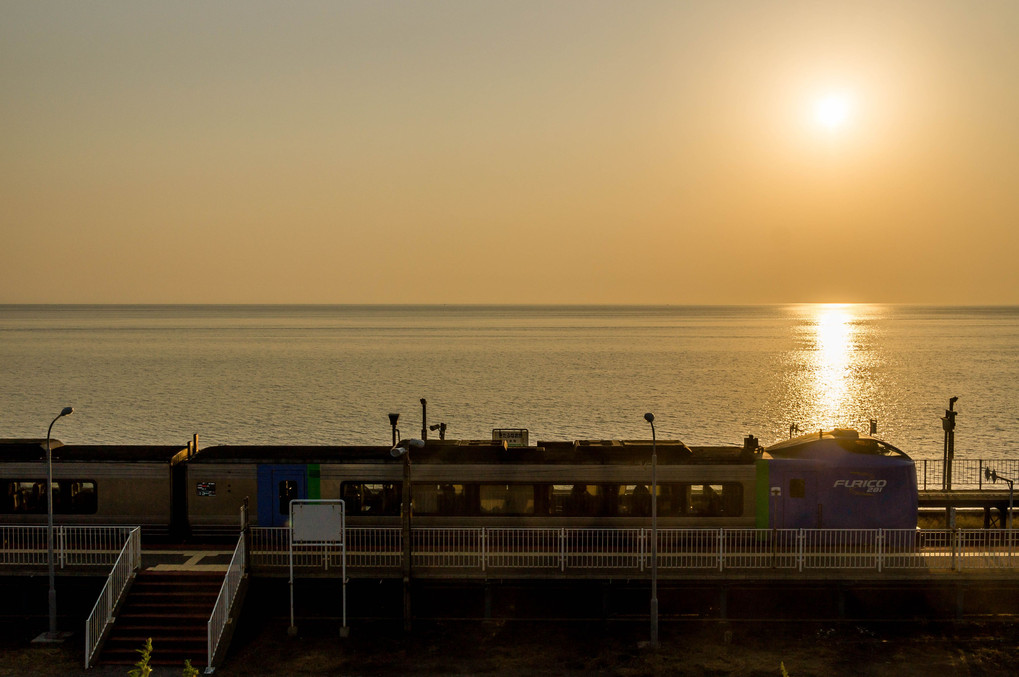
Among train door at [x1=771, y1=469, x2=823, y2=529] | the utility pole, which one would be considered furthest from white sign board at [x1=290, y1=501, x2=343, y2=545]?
the utility pole

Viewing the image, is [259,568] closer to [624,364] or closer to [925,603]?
[925,603]

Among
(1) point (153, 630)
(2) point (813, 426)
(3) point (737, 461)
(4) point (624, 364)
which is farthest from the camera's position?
(4) point (624, 364)

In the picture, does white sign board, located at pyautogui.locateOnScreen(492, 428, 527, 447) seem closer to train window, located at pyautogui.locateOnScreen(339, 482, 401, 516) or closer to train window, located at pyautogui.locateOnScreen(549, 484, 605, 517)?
train window, located at pyautogui.locateOnScreen(549, 484, 605, 517)

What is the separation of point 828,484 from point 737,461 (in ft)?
9.66

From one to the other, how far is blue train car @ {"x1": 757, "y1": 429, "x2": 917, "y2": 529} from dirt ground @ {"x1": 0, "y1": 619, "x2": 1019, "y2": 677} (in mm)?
3438

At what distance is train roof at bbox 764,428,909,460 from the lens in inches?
1037

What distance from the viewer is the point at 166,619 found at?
22281 millimetres

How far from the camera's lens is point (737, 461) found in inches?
1021

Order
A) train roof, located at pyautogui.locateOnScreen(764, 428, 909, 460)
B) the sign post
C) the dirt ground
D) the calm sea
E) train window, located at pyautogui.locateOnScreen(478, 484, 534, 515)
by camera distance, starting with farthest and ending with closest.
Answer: the calm sea < train roof, located at pyautogui.locateOnScreen(764, 428, 909, 460) < train window, located at pyautogui.locateOnScreen(478, 484, 534, 515) < the sign post < the dirt ground

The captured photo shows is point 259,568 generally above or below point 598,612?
above

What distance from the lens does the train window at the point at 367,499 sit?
26.2 meters

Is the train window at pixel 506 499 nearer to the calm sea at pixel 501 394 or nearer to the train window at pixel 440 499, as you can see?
the train window at pixel 440 499

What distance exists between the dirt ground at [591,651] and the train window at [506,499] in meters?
3.46

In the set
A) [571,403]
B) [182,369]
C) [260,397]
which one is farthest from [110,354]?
[571,403]
